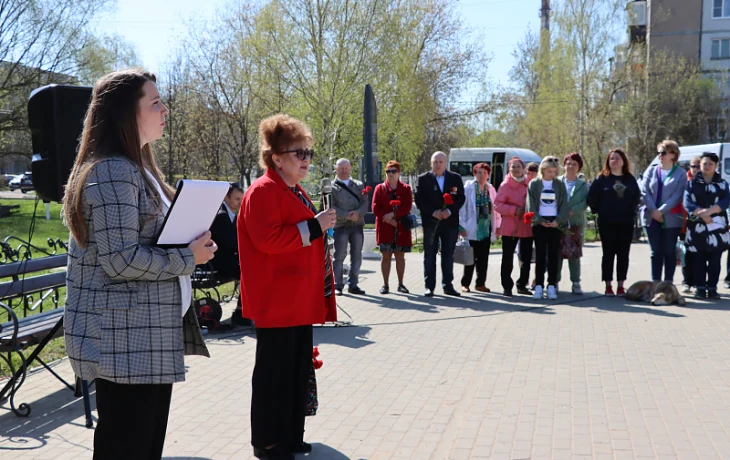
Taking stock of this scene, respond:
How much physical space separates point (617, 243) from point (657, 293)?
3.34 ft

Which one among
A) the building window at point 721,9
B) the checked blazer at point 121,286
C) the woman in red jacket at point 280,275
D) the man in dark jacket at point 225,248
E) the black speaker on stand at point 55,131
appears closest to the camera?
the checked blazer at point 121,286

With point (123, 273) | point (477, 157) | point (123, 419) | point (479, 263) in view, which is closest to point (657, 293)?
point (479, 263)

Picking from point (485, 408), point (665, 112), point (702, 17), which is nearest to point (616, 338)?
point (485, 408)

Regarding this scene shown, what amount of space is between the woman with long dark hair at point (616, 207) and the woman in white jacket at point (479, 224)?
1.52m

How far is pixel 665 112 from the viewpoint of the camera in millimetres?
39750

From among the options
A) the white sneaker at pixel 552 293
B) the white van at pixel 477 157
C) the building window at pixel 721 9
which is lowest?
the white sneaker at pixel 552 293

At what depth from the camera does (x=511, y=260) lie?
11.3 m

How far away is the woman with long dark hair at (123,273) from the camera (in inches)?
110

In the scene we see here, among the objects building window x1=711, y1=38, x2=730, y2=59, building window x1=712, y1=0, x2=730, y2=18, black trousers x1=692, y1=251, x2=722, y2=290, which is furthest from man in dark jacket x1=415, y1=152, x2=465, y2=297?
building window x1=712, y1=0, x2=730, y2=18

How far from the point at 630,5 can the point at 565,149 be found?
8274 mm

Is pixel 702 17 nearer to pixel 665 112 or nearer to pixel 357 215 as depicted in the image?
pixel 665 112

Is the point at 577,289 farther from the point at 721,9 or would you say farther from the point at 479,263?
the point at 721,9

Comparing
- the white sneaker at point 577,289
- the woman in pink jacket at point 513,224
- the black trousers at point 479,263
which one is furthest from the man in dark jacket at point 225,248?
the white sneaker at point 577,289

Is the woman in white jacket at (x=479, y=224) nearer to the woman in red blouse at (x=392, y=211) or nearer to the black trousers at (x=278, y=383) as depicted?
the woman in red blouse at (x=392, y=211)
